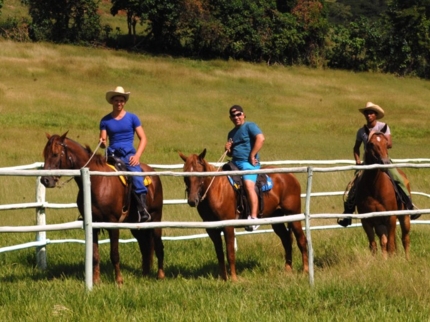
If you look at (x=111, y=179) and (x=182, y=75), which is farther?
(x=182, y=75)

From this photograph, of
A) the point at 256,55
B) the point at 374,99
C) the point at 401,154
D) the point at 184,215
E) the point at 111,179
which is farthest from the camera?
the point at 256,55

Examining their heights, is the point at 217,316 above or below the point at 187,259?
above

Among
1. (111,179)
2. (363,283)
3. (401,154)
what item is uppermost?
(111,179)

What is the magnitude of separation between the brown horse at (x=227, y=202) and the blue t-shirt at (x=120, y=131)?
837 mm

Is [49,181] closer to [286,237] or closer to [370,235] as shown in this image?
[286,237]

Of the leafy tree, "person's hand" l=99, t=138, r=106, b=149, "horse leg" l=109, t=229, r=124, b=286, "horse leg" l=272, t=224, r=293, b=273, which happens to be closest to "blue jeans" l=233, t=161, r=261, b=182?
"horse leg" l=272, t=224, r=293, b=273

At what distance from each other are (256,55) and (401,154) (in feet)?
101

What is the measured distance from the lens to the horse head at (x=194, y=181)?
9195 millimetres

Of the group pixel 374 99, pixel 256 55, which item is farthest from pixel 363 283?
pixel 256 55

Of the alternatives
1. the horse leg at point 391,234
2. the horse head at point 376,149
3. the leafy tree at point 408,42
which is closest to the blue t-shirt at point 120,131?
the horse head at point 376,149

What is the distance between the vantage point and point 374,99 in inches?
1813

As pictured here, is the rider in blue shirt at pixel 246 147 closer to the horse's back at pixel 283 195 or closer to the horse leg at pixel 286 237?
the horse's back at pixel 283 195

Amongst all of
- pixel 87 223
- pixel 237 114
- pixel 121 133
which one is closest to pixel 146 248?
pixel 121 133

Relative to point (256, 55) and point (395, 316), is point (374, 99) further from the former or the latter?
point (395, 316)
